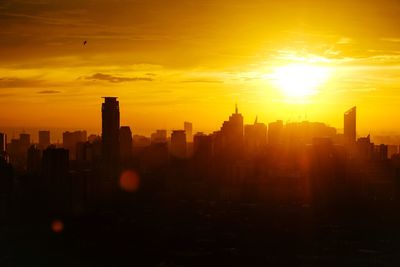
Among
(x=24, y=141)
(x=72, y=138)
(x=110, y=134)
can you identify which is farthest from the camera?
(x=72, y=138)

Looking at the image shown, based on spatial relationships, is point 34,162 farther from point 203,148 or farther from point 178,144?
point 178,144

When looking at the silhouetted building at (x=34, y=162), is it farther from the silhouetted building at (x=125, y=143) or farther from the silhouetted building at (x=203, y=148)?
the silhouetted building at (x=203, y=148)

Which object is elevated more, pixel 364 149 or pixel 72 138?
pixel 72 138

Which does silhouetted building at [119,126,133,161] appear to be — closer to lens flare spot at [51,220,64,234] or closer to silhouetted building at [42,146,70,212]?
silhouetted building at [42,146,70,212]

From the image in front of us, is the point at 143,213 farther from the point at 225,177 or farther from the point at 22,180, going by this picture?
the point at 225,177

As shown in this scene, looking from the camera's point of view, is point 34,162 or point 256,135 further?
point 256,135

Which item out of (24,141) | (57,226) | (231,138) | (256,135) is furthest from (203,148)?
(57,226)

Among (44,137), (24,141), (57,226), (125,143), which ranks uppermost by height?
(44,137)

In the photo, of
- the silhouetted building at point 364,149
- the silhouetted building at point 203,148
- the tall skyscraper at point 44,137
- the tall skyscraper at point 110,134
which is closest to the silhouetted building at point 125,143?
the tall skyscraper at point 110,134
